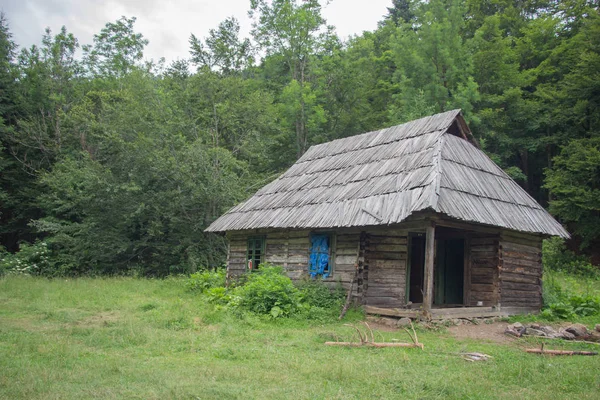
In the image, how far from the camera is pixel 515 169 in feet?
81.0

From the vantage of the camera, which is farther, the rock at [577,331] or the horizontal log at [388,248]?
the horizontal log at [388,248]

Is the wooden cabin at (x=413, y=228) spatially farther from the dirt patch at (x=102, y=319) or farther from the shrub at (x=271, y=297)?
the dirt patch at (x=102, y=319)

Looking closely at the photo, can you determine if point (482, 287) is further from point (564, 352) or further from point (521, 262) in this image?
point (564, 352)

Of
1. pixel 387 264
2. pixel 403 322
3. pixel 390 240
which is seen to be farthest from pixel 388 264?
pixel 403 322

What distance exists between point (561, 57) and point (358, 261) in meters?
21.2

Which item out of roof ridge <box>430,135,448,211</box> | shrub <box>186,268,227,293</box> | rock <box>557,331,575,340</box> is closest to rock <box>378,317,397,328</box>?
roof ridge <box>430,135,448,211</box>

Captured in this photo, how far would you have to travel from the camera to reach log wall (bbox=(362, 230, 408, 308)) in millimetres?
11977

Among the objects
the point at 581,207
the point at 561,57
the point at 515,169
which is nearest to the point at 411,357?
the point at 581,207

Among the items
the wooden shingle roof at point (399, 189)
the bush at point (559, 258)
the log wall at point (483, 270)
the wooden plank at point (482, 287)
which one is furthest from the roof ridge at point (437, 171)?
the bush at point (559, 258)

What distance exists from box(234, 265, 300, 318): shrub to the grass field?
0.51 meters

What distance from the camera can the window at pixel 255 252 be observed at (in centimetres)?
1540

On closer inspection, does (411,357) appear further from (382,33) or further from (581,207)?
(382,33)

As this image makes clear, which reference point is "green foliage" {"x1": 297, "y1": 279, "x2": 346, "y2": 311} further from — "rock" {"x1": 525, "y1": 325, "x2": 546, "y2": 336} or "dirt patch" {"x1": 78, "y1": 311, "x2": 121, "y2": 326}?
"dirt patch" {"x1": 78, "y1": 311, "x2": 121, "y2": 326}

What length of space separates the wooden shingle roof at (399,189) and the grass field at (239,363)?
271 centimetres
